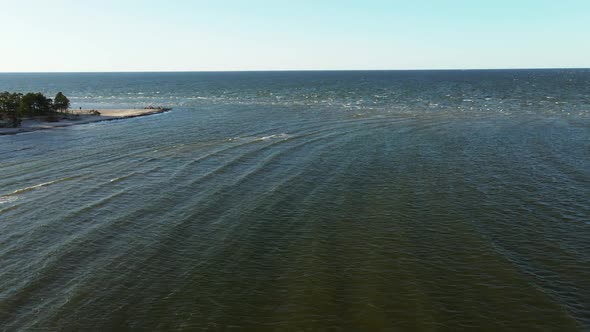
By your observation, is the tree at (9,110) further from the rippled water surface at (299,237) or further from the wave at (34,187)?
the wave at (34,187)

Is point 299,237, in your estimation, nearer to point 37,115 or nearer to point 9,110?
point 9,110

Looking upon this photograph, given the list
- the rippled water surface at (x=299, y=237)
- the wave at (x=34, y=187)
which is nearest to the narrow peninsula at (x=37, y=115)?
the rippled water surface at (x=299, y=237)

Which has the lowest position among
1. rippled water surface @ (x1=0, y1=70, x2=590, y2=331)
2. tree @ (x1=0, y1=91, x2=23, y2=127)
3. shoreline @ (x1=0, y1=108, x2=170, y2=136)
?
rippled water surface @ (x1=0, y1=70, x2=590, y2=331)

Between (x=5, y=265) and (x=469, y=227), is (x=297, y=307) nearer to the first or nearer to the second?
(x=469, y=227)

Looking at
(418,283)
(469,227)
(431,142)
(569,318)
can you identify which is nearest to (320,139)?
(431,142)

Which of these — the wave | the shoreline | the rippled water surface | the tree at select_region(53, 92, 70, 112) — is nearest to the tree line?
the tree at select_region(53, 92, 70, 112)

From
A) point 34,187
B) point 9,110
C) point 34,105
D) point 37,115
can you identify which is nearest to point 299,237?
point 34,187

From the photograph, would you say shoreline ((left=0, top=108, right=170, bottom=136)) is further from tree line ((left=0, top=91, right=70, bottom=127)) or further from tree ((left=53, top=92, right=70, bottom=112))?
tree ((left=53, top=92, right=70, bottom=112))
